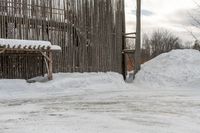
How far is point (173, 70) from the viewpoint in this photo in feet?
75.0

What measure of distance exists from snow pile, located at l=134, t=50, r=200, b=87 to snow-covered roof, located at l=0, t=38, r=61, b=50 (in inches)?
234

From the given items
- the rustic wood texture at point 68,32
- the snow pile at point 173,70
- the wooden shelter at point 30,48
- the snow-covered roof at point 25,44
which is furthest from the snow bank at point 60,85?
the snow pile at point 173,70

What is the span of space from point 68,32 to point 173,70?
20.9 ft

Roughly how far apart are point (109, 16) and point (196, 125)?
1671cm

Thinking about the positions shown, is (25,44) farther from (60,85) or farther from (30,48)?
(60,85)

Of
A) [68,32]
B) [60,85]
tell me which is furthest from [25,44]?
[68,32]

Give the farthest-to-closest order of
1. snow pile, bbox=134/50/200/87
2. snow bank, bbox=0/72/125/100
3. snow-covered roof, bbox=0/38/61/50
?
snow pile, bbox=134/50/200/87
snow-covered roof, bbox=0/38/61/50
snow bank, bbox=0/72/125/100

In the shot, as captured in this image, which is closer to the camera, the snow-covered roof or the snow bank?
the snow bank

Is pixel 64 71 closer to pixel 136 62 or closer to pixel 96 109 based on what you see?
pixel 136 62

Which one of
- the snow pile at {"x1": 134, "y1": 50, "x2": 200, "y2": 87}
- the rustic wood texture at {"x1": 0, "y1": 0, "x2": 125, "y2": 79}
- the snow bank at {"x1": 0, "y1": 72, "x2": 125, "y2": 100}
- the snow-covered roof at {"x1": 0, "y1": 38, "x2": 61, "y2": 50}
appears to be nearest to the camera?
the snow bank at {"x1": 0, "y1": 72, "x2": 125, "y2": 100}

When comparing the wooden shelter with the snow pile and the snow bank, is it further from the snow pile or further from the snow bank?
the snow pile

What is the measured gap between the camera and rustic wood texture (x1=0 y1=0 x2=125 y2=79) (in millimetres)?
19000

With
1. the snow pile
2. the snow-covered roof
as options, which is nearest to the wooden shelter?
the snow-covered roof

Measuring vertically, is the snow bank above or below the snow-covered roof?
below
